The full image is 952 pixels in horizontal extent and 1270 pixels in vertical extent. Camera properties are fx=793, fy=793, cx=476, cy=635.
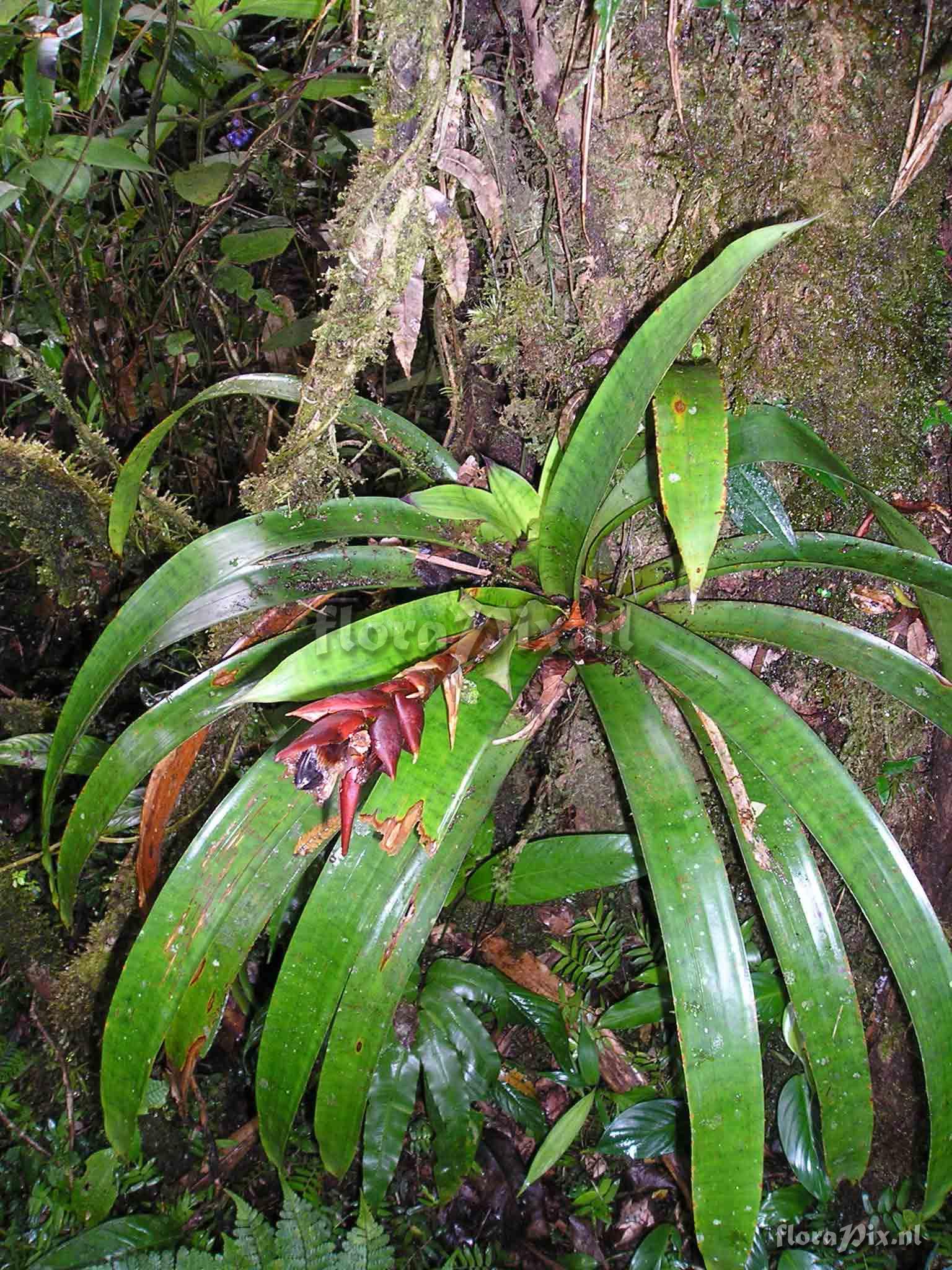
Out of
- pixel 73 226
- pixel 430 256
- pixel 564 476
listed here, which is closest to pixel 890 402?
pixel 564 476

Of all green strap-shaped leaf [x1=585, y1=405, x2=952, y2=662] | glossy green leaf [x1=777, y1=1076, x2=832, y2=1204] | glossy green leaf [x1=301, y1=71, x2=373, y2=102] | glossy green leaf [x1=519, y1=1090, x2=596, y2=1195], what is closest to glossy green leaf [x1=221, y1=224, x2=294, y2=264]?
glossy green leaf [x1=301, y1=71, x2=373, y2=102]

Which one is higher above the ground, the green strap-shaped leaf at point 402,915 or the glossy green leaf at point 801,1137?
the green strap-shaped leaf at point 402,915

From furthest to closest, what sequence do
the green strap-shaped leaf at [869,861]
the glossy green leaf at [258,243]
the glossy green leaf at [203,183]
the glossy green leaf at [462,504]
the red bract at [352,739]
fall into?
the glossy green leaf at [258,243]
the glossy green leaf at [203,183]
the glossy green leaf at [462,504]
the green strap-shaped leaf at [869,861]
the red bract at [352,739]

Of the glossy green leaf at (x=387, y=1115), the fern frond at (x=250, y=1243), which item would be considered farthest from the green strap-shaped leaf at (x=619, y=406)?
the fern frond at (x=250, y=1243)

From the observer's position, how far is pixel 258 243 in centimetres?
183

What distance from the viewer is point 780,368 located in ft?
3.64

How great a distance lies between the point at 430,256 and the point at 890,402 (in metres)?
0.70

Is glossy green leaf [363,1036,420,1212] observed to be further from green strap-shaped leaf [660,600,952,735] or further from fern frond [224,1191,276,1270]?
green strap-shaped leaf [660,600,952,735]

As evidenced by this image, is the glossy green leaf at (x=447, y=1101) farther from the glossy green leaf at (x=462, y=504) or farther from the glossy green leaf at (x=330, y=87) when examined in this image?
the glossy green leaf at (x=330, y=87)

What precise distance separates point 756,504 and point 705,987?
594 millimetres

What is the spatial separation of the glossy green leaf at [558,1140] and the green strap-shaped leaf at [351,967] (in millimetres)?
437

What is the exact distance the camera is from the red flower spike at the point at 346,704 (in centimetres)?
59

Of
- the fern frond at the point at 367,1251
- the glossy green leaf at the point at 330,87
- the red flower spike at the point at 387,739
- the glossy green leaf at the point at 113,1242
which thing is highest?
the glossy green leaf at the point at 330,87

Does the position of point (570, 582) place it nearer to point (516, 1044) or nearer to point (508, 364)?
point (508, 364)
